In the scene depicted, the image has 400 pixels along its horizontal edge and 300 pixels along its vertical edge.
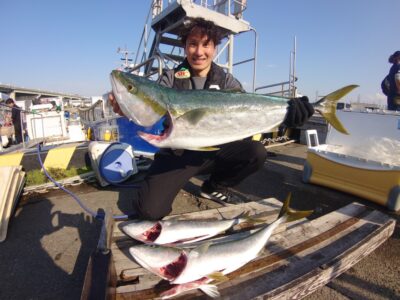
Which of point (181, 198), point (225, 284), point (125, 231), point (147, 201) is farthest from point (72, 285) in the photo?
point (181, 198)

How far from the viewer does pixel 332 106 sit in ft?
8.64

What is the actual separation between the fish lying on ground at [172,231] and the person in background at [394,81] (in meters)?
6.16

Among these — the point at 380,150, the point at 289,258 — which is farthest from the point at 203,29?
the point at 380,150

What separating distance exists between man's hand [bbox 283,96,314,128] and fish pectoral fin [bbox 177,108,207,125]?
0.97 m

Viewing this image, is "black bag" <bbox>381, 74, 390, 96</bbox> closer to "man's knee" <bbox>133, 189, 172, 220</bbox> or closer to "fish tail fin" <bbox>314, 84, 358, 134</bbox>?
"fish tail fin" <bbox>314, 84, 358, 134</bbox>

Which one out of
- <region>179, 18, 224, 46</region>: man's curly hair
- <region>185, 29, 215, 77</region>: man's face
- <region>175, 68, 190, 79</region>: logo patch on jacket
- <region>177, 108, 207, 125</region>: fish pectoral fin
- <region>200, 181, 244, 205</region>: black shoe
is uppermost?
<region>179, 18, 224, 46</region>: man's curly hair

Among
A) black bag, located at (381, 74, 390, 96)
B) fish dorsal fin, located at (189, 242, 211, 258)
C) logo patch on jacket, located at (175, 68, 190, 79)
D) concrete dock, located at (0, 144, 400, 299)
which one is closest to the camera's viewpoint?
fish dorsal fin, located at (189, 242, 211, 258)

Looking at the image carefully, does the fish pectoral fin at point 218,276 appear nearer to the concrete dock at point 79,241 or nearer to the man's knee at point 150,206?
the concrete dock at point 79,241

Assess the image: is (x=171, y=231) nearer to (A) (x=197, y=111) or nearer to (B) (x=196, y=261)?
(B) (x=196, y=261)

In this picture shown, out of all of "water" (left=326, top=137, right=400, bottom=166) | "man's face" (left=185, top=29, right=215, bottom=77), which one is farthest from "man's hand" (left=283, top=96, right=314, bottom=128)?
"water" (left=326, top=137, right=400, bottom=166)

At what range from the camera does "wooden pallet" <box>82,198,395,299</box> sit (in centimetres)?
185

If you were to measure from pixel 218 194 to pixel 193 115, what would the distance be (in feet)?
6.87

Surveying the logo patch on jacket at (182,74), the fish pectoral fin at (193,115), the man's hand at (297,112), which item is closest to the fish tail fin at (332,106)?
the man's hand at (297,112)

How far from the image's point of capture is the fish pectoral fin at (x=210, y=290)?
5.89 ft
